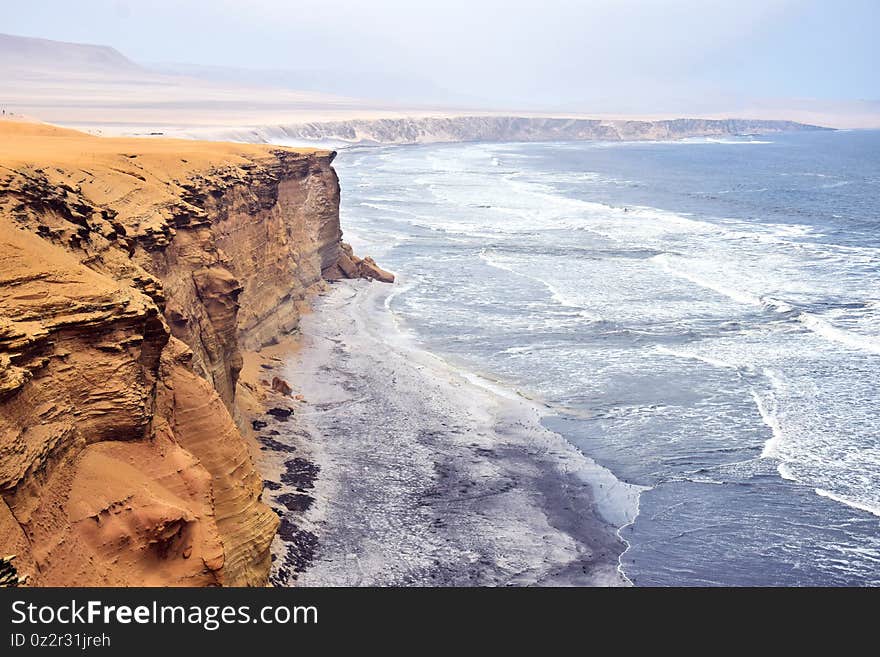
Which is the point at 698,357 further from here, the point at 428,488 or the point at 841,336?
the point at 428,488

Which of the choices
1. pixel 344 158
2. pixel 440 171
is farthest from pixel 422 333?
pixel 344 158

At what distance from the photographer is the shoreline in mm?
16564

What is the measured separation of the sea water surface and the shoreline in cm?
107

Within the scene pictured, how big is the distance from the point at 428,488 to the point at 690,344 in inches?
601

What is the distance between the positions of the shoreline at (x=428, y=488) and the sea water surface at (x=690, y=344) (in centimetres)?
107

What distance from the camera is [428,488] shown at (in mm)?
19844

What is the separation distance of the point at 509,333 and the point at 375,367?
659cm

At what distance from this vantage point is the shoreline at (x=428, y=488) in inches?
652

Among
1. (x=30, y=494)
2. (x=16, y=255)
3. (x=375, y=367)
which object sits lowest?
(x=375, y=367)

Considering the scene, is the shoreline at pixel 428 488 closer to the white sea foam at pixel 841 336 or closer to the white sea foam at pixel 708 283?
the white sea foam at pixel 841 336

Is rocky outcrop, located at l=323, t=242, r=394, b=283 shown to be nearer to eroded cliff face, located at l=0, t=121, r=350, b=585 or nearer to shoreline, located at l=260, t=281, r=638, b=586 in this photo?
shoreline, located at l=260, t=281, r=638, b=586

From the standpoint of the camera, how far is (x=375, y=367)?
1125 inches

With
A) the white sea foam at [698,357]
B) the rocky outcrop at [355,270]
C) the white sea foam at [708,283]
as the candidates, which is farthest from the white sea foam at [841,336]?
the rocky outcrop at [355,270]
